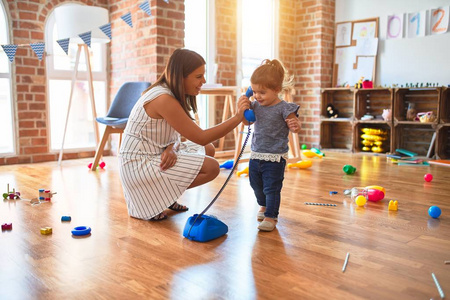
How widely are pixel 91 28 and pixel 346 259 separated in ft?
10.3

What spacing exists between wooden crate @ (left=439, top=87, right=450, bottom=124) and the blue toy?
12.2ft

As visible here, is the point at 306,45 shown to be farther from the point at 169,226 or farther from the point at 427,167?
the point at 169,226

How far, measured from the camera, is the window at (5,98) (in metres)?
4.09

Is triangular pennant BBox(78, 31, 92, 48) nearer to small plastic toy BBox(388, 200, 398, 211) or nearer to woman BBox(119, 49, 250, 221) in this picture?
woman BBox(119, 49, 250, 221)

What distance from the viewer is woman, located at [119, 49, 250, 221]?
2.03 meters

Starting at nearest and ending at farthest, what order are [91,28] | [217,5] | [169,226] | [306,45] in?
[169,226] → [91,28] → [217,5] → [306,45]

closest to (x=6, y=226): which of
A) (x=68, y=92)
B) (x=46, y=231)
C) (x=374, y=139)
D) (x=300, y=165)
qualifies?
(x=46, y=231)

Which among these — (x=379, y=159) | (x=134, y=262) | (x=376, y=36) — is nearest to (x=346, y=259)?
(x=134, y=262)

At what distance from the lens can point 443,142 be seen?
484 cm

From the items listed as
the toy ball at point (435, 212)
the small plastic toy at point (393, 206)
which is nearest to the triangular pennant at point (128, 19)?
the small plastic toy at point (393, 206)

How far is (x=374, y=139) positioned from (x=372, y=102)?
23.2 inches

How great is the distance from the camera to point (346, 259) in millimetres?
1596

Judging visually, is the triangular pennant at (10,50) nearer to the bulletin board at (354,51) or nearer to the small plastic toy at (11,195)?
the small plastic toy at (11,195)

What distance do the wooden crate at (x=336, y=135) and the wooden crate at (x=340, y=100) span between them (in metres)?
0.13
